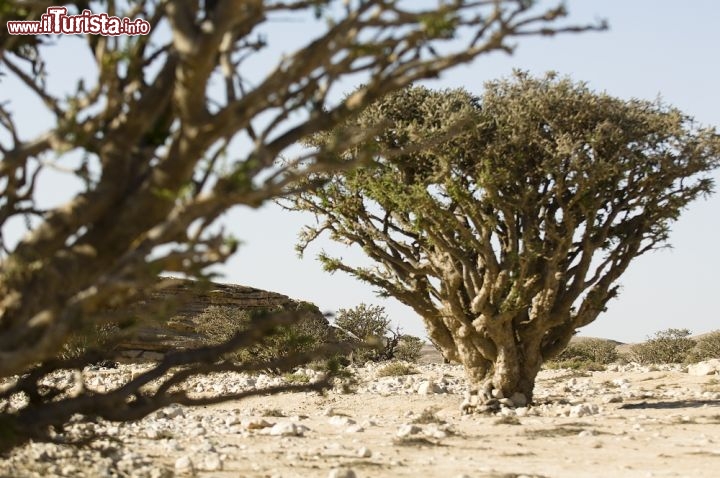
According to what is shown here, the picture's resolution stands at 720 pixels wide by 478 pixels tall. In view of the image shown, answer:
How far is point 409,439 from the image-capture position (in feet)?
41.2

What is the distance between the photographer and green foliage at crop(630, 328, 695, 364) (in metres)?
36.7

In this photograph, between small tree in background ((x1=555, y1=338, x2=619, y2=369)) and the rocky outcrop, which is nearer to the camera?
the rocky outcrop

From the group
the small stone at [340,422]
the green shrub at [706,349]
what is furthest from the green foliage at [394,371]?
the green shrub at [706,349]

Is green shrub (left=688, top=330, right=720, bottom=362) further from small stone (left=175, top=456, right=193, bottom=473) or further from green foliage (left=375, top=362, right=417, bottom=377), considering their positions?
small stone (left=175, top=456, right=193, bottom=473)

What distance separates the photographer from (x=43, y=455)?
884 centimetres

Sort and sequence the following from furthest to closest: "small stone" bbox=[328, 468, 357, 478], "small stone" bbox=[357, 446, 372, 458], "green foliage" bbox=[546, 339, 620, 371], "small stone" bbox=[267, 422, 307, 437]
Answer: "green foliage" bbox=[546, 339, 620, 371] < "small stone" bbox=[267, 422, 307, 437] < "small stone" bbox=[357, 446, 372, 458] < "small stone" bbox=[328, 468, 357, 478]

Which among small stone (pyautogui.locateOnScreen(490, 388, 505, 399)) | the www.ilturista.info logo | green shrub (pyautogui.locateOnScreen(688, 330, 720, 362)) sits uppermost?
the www.ilturista.info logo

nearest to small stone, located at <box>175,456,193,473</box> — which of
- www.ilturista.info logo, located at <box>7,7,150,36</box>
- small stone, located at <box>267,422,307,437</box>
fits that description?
small stone, located at <box>267,422,307,437</box>

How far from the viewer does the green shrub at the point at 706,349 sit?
115 ft

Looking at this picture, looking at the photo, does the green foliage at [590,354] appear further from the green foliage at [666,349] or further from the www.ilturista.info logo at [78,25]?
the www.ilturista.info logo at [78,25]

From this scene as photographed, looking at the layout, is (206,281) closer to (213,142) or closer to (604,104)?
(213,142)

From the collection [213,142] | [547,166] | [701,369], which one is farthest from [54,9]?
[701,369]

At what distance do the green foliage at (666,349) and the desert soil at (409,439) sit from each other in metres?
15.5

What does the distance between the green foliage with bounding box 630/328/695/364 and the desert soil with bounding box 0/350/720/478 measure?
15.5m
